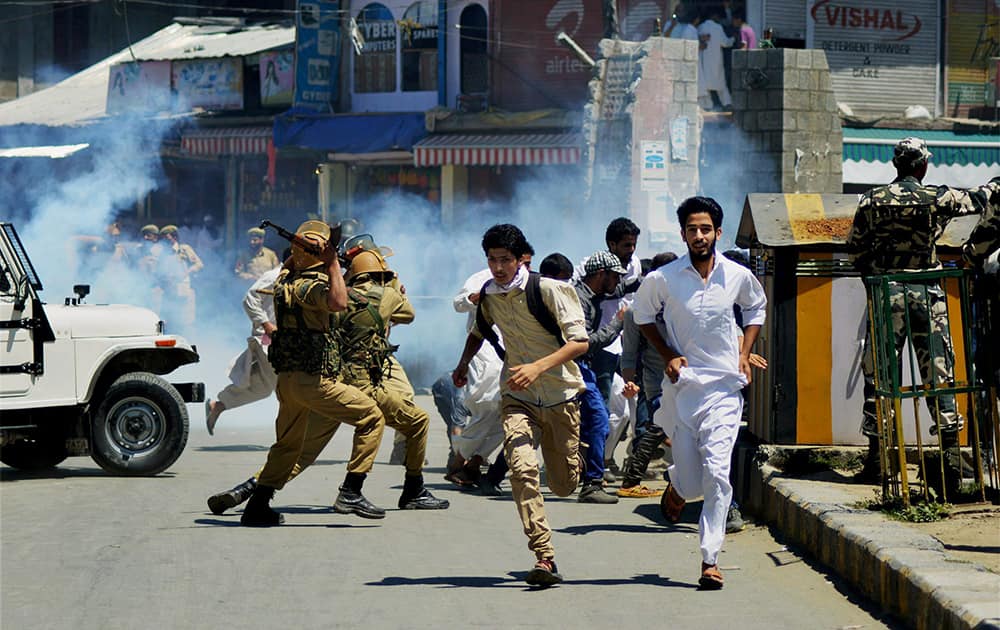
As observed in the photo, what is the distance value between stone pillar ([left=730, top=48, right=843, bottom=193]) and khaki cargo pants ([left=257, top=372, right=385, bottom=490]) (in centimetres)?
1573

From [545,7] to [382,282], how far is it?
1932 centimetres

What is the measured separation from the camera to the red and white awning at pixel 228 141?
1180 inches

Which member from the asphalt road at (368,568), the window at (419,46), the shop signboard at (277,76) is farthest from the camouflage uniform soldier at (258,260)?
the asphalt road at (368,568)

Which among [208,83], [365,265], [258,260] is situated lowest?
[365,265]

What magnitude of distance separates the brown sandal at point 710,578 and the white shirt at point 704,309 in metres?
0.86

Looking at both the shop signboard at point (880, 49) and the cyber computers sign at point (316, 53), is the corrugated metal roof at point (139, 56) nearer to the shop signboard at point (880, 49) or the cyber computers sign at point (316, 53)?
the cyber computers sign at point (316, 53)

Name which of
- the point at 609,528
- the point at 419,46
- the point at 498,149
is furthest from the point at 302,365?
the point at 419,46

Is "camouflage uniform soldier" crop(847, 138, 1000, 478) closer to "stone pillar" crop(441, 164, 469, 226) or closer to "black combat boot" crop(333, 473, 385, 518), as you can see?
"black combat boot" crop(333, 473, 385, 518)

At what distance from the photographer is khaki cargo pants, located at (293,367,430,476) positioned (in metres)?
9.21

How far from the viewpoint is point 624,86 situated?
76.8ft

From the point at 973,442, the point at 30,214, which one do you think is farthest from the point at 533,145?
the point at 973,442

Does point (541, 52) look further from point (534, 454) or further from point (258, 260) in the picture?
point (534, 454)

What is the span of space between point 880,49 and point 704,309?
2105 cm

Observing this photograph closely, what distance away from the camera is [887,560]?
6371 millimetres
